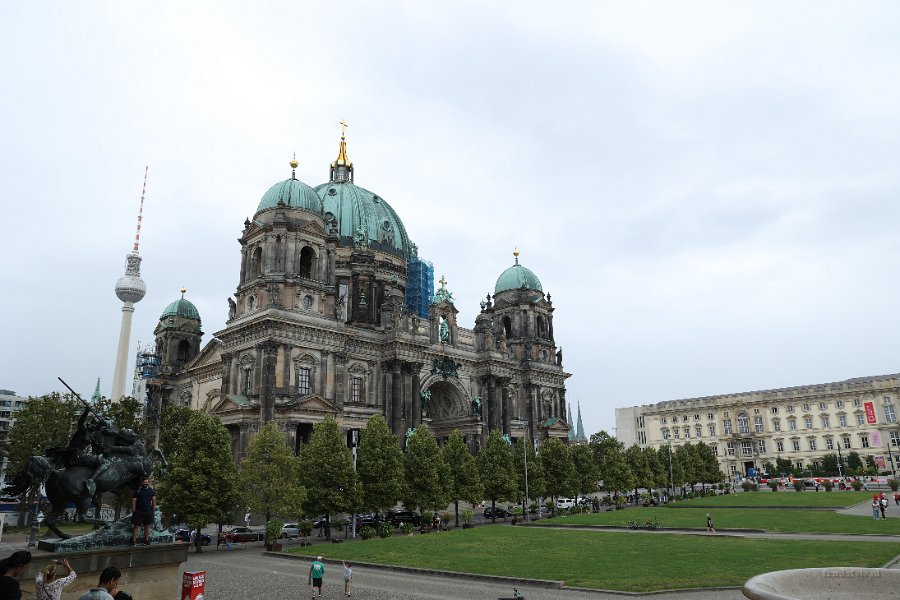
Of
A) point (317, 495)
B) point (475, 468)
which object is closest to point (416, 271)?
point (475, 468)

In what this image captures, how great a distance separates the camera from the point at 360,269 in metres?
85.6

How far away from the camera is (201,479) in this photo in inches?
1718

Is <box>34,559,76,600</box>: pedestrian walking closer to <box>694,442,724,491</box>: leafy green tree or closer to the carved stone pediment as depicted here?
the carved stone pediment

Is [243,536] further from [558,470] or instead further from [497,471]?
[558,470]

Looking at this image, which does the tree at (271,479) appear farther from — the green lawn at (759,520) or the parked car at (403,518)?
the green lawn at (759,520)

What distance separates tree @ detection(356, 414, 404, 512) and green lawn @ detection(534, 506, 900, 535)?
12766mm

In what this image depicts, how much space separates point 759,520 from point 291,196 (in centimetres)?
5424

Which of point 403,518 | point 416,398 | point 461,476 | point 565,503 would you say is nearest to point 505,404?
point 565,503

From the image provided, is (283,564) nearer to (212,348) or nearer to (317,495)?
(317,495)

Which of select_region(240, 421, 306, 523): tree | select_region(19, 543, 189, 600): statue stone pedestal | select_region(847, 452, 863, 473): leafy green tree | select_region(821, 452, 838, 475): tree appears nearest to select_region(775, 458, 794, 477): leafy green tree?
select_region(821, 452, 838, 475): tree

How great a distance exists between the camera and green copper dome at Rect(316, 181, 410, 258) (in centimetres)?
8919

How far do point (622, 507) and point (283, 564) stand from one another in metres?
46.1

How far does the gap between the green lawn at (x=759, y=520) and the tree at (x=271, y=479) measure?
2083 cm

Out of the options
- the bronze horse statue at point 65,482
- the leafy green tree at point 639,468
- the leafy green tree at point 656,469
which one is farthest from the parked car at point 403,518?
the bronze horse statue at point 65,482
